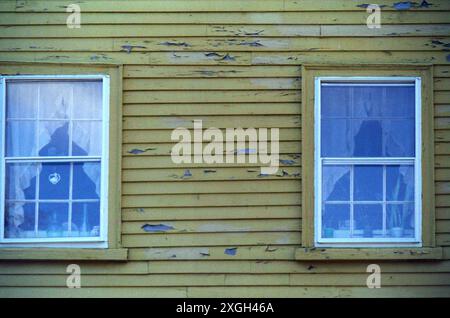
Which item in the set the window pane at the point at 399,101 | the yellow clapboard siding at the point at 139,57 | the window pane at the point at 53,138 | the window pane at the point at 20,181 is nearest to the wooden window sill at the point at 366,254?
the window pane at the point at 399,101

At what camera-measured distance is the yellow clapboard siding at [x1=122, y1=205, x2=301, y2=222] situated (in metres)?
8.14

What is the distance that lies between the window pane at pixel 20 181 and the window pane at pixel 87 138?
0.43 metres

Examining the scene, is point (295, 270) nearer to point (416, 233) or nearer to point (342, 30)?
point (416, 233)

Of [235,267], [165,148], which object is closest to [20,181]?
[165,148]

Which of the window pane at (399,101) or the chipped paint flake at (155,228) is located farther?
the window pane at (399,101)

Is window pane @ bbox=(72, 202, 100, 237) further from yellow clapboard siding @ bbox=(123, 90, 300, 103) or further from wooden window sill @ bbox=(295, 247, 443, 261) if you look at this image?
wooden window sill @ bbox=(295, 247, 443, 261)

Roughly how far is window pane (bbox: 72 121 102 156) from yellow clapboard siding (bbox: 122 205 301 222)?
0.64 metres

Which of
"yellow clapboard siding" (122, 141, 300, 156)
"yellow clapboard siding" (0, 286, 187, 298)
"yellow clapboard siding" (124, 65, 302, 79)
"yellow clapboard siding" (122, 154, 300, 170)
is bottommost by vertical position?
"yellow clapboard siding" (0, 286, 187, 298)

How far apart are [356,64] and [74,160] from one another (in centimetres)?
269

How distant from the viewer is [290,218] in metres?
8.13

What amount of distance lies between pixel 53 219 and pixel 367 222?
9.27 ft

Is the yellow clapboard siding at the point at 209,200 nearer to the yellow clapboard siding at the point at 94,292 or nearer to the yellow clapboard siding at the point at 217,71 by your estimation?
the yellow clapboard siding at the point at 94,292

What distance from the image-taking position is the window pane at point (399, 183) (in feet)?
27.0

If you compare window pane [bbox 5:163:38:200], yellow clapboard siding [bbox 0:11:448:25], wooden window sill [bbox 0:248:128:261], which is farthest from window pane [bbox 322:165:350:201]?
window pane [bbox 5:163:38:200]
